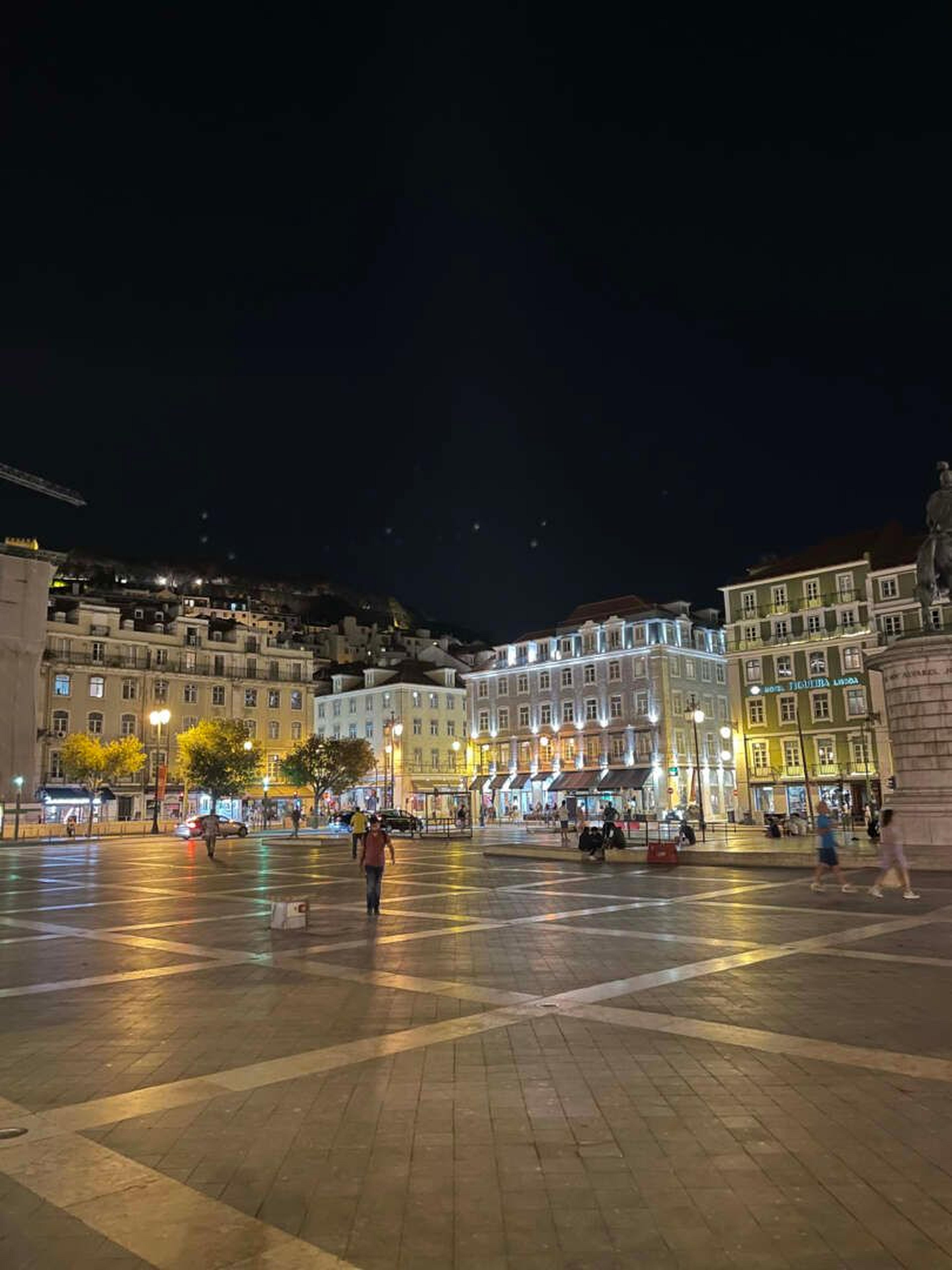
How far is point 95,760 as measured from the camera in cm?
6369

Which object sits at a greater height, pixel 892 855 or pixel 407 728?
pixel 407 728

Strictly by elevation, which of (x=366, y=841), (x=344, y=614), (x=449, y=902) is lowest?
(x=449, y=902)

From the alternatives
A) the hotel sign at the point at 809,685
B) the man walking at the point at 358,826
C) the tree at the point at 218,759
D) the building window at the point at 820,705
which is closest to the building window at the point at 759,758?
the hotel sign at the point at 809,685

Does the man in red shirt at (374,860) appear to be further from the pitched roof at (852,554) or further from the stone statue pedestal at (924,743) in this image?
the pitched roof at (852,554)

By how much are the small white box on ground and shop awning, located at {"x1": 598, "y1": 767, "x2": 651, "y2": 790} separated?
2204 inches

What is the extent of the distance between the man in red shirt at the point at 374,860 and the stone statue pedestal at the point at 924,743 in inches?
545

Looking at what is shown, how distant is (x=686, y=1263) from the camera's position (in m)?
3.97

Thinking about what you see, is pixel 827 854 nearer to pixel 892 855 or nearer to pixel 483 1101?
pixel 892 855

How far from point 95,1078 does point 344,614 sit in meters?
167

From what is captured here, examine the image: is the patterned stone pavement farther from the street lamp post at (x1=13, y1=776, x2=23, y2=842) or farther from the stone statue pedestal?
the street lamp post at (x1=13, y1=776, x2=23, y2=842)

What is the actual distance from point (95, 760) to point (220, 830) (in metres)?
14.7

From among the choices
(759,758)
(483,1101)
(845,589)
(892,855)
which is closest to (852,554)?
(845,589)

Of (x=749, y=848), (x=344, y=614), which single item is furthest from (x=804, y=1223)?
(x=344, y=614)

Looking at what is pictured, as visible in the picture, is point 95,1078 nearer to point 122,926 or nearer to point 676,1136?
point 676,1136
